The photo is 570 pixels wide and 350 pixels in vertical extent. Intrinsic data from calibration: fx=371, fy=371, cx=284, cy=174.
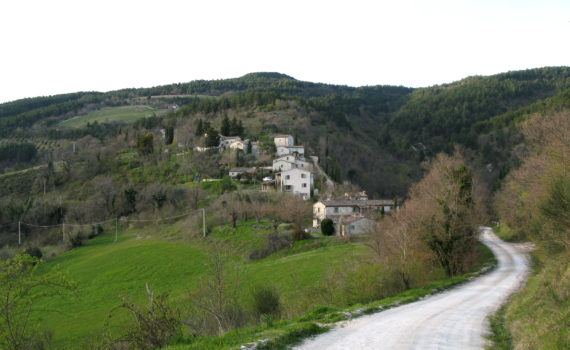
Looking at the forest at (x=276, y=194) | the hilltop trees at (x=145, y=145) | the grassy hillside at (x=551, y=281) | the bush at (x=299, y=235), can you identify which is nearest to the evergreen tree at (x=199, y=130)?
the forest at (x=276, y=194)

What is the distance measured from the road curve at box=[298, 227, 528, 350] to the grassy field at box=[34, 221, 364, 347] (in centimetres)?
601

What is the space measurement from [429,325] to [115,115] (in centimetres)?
17289

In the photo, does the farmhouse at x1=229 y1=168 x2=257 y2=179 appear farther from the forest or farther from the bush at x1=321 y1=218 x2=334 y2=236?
the bush at x1=321 y1=218 x2=334 y2=236

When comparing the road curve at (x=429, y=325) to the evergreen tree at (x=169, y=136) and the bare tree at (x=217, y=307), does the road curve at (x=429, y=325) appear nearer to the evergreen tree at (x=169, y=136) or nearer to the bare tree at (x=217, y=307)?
the bare tree at (x=217, y=307)

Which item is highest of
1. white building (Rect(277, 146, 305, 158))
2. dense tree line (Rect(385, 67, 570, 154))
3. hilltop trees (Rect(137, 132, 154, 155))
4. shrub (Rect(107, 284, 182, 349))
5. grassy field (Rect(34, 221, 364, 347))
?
dense tree line (Rect(385, 67, 570, 154))

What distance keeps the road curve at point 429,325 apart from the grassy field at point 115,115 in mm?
155213

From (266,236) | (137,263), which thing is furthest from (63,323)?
(266,236)

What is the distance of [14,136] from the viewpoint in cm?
12862

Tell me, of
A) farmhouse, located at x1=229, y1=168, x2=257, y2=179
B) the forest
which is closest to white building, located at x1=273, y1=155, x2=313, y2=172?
farmhouse, located at x1=229, y1=168, x2=257, y2=179

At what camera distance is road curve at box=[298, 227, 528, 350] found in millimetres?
8852

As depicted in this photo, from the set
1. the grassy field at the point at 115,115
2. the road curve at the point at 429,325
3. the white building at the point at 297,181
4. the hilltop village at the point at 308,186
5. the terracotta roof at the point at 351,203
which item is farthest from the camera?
the grassy field at the point at 115,115

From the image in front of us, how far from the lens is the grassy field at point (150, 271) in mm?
24312

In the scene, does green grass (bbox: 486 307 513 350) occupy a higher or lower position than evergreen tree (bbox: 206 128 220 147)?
lower

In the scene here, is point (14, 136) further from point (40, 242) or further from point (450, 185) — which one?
point (450, 185)
